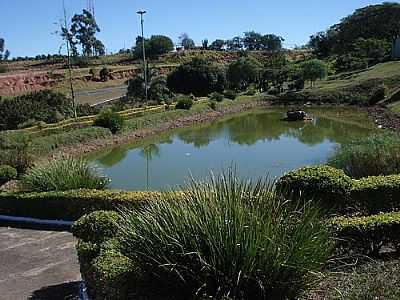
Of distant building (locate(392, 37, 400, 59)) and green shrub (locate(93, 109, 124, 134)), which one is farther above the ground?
distant building (locate(392, 37, 400, 59))

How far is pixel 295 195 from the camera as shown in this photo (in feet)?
22.4

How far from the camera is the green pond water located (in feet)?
62.1

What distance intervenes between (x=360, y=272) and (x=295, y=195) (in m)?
1.96

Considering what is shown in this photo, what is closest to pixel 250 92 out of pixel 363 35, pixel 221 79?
pixel 221 79

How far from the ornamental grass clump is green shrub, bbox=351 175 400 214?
284cm

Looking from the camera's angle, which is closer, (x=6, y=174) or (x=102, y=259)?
(x=102, y=259)

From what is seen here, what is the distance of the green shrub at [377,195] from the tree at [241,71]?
158 ft

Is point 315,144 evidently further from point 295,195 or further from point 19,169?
point 295,195

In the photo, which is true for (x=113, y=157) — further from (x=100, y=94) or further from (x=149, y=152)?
(x=100, y=94)

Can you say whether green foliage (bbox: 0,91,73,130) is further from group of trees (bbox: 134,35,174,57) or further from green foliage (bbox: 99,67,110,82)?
group of trees (bbox: 134,35,174,57)

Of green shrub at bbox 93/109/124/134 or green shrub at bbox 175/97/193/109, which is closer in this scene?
green shrub at bbox 93/109/124/134

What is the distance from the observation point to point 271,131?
108 ft

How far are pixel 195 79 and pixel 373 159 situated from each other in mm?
41191

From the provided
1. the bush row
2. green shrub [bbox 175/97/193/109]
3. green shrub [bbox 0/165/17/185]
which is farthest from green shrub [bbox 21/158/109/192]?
green shrub [bbox 175/97/193/109]
